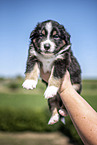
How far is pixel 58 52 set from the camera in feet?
8.24

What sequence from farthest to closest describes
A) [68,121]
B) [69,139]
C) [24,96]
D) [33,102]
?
[24,96] → [33,102] → [69,139] → [68,121]

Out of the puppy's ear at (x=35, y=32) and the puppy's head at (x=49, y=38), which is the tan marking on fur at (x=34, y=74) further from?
the puppy's ear at (x=35, y=32)

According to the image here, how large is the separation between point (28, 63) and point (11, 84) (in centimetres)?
4158

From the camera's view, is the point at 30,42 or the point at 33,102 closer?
the point at 30,42

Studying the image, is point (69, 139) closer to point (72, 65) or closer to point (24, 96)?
point (72, 65)

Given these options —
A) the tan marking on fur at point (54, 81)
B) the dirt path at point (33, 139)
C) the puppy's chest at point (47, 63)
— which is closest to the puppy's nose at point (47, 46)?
the puppy's chest at point (47, 63)

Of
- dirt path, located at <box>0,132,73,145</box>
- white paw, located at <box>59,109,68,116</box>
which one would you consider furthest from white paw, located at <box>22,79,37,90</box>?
dirt path, located at <box>0,132,73,145</box>

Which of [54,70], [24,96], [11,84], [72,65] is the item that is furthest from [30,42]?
[11,84]

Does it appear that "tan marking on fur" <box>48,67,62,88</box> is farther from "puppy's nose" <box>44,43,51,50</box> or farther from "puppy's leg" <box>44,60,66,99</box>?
"puppy's nose" <box>44,43,51,50</box>

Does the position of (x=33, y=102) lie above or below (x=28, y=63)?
below

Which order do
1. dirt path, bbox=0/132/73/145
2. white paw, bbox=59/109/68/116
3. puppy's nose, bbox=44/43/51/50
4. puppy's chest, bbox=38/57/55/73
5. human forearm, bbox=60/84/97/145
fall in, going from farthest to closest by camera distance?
dirt path, bbox=0/132/73/145
white paw, bbox=59/109/68/116
puppy's chest, bbox=38/57/55/73
puppy's nose, bbox=44/43/51/50
human forearm, bbox=60/84/97/145

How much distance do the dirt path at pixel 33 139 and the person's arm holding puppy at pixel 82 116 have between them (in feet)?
44.4

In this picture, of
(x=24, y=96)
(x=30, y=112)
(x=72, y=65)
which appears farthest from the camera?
(x=24, y=96)

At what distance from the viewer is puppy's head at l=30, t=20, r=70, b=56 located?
2393 mm
